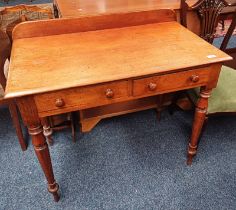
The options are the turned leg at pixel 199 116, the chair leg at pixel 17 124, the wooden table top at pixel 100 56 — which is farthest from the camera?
the chair leg at pixel 17 124

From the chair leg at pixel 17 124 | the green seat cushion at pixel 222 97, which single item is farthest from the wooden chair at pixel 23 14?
the green seat cushion at pixel 222 97

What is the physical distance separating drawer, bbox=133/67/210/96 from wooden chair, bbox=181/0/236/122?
253mm

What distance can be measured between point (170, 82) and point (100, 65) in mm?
325

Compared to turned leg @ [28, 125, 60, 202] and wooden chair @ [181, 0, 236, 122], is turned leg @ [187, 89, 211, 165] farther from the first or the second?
turned leg @ [28, 125, 60, 202]

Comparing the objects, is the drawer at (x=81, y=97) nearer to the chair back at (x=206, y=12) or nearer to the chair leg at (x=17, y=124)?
the chair leg at (x=17, y=124)

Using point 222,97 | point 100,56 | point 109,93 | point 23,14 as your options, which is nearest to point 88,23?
point 100,56

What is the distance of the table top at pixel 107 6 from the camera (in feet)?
4.84

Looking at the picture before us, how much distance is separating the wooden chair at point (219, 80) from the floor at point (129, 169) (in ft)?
1.27

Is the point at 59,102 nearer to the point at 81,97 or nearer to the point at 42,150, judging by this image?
the point at 81,97

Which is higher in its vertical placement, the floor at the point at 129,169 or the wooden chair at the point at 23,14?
the wooden chair at the point at 23,14

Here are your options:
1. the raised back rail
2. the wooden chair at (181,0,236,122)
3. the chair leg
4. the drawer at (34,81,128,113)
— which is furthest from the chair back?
the chair leg

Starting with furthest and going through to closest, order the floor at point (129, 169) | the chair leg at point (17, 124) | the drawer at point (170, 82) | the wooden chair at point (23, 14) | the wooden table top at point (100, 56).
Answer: the wooden chair at point (23, 14)
the chair leg at point (17, 124)
the floor at point (129, 169)
the drawer at point (170, 82)
the wooden table top at point (100, 56)

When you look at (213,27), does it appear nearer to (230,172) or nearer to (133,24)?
(133,24)

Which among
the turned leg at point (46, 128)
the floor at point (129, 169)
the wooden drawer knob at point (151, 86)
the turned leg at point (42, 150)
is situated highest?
the wooden drawer knob at point (151, 86)
